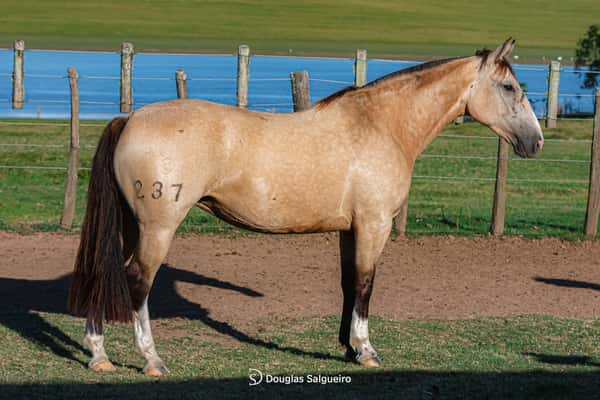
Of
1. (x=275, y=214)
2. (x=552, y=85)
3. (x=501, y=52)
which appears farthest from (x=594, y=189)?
(x=552, y=85)

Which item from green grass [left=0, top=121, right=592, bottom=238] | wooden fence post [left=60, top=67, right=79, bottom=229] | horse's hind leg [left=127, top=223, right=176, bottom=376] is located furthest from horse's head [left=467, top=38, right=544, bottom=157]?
wooden fence post [left=60, top=67, right=79, bottom=229]

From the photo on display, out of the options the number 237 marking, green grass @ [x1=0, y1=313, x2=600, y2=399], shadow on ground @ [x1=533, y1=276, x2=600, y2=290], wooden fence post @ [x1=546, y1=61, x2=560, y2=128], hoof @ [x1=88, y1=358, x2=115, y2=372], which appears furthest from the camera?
wooden fence post @ [x1=546, y1=61, x2=560, y2=128]

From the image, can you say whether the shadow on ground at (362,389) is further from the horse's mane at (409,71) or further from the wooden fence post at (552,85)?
the wooden fence post at (552,85)

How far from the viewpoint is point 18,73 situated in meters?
25.3

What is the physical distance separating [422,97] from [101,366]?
9.09 ft

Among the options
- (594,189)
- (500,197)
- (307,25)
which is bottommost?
(500,197)

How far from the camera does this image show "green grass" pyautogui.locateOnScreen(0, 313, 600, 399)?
611 cm

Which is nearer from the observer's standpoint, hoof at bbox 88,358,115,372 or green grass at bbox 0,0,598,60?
hoof at bbox 88,358,115,372

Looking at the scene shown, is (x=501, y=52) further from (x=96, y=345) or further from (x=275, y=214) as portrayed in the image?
(x=96, y=345)

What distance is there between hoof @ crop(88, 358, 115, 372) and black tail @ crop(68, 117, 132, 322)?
0.88 feet

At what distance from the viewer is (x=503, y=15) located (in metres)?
80.0

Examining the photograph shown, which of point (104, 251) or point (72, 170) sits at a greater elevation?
point (104, 251)

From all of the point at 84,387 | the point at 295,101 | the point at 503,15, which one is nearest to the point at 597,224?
the point at 295,101

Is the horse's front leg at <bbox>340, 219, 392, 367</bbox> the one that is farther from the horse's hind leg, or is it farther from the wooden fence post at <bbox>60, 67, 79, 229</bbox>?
the wooden fence post at <bbox>60, 67, 79, 229</bbox>
